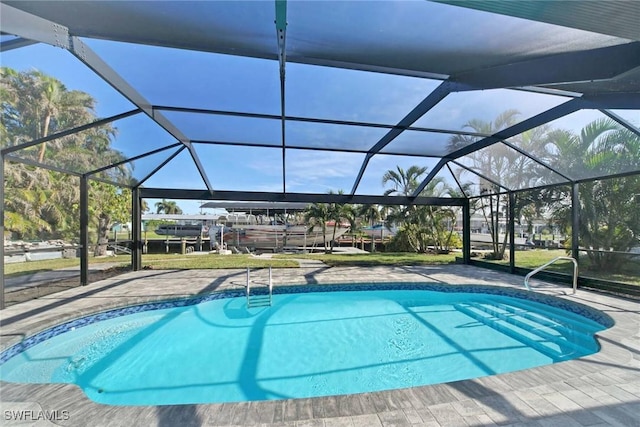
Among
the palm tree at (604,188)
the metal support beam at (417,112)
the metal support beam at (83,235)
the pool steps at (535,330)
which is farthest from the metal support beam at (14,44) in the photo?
the palm tree at (604,188)

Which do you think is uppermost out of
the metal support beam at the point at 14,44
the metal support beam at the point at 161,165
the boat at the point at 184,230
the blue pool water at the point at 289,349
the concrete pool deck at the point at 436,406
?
the metal support beam at the point at 14,44

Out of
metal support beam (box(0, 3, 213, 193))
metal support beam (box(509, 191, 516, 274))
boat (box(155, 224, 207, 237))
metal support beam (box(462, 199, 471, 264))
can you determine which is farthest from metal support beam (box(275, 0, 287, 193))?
boat (box(155, 224, 207, 237))

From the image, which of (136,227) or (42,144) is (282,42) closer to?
(42,144)

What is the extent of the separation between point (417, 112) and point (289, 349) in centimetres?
492

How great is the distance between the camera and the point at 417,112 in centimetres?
539

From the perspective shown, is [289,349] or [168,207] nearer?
[289,349]

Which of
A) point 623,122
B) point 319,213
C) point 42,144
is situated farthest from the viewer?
point 319,213

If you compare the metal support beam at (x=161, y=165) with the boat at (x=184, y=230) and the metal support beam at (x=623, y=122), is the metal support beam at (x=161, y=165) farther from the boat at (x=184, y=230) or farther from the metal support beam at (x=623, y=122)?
the boat at (x=184, y=230)

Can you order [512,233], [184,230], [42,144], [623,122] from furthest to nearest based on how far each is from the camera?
[184,230], [512,233], [42,144], [623,122]

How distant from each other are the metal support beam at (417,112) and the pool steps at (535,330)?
4.49 metres

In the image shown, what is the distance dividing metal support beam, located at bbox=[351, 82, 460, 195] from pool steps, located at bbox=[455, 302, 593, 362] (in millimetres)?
4488

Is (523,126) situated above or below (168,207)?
below

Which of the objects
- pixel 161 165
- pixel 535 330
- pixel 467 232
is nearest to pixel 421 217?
pixel 467 232

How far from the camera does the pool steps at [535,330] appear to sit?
4629 mm
